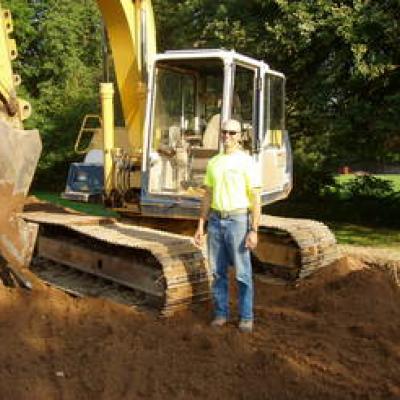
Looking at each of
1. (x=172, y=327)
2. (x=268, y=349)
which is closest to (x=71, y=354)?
(x=172, y=327)

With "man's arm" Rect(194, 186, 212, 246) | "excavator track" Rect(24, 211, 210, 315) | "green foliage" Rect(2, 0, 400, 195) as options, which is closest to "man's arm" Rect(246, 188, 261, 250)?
"man's arm" Rect(194, 186, 212, 246)

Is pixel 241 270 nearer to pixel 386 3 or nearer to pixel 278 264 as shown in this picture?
pixel 278 264

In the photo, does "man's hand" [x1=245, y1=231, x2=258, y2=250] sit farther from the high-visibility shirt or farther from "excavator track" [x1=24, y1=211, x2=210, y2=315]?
"excavator track" [x1=24, y1=211, x2=210, y2=315]

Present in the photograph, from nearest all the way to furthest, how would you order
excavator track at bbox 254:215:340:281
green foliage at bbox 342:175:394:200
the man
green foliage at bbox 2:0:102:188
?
the man
excavator track at bbox 254:215:340:281
green foliage at bbox 342:175:394:200
green foliage at bbox 2:0:102:188

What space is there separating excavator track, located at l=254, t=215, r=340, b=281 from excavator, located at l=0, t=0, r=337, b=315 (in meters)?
0.01

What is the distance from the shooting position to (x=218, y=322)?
614 cm

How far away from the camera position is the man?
6.02 metres

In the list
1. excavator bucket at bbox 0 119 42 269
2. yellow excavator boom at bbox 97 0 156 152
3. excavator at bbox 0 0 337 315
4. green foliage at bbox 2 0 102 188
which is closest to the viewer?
excavator bucket at bbox 0 119 42 269

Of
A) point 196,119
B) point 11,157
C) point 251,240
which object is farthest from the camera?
point 196,119

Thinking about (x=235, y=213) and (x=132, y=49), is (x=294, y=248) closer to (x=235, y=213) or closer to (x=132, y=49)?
(x=235, y=213)

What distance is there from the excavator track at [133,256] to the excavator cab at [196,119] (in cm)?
60

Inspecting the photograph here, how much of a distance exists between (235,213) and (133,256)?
137 cm

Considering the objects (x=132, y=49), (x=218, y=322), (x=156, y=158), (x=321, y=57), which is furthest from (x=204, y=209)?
(x=321, y=57)

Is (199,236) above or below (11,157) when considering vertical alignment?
below
